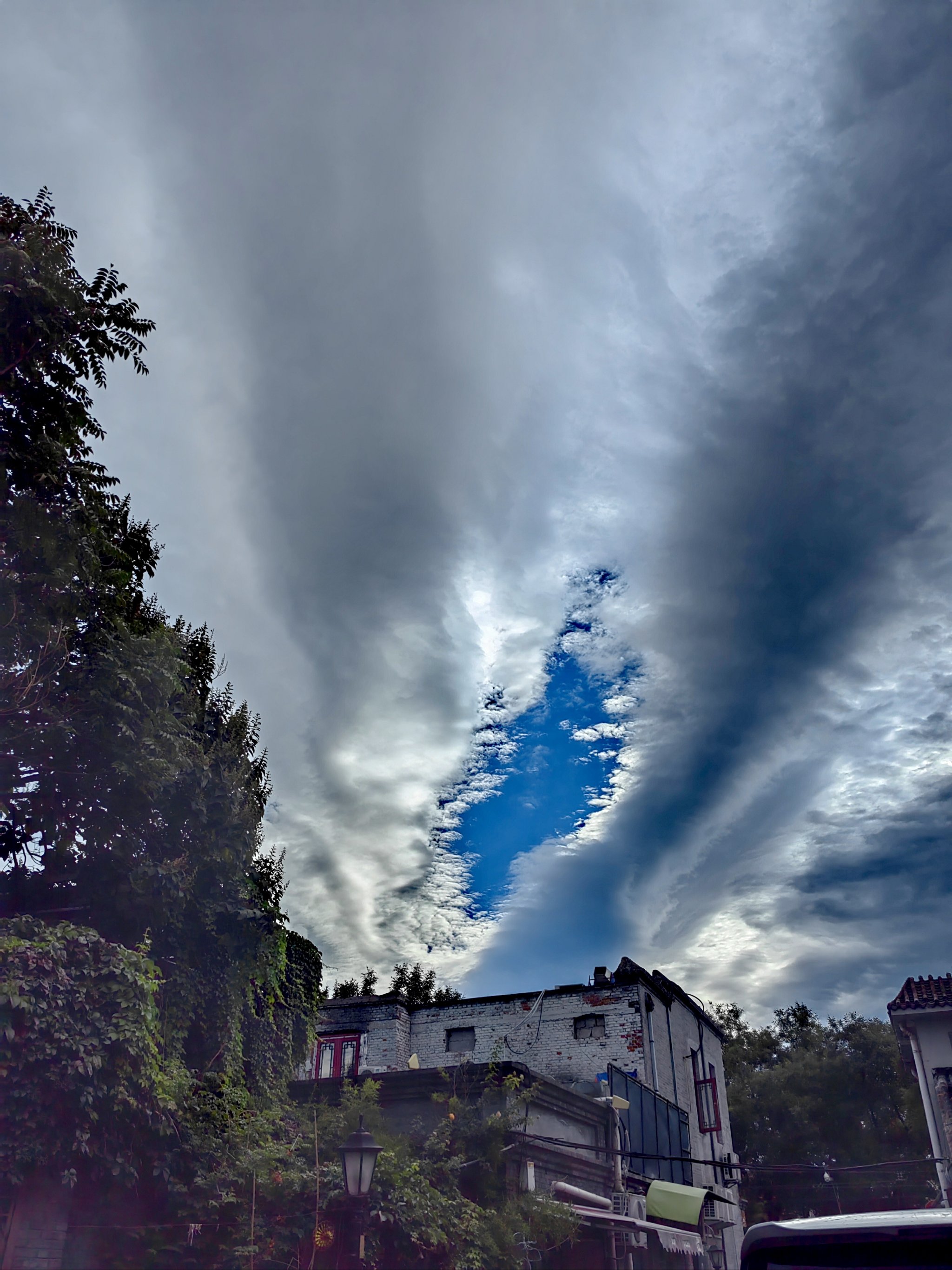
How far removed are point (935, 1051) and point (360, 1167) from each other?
51.0 feet

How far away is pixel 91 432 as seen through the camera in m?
12.5

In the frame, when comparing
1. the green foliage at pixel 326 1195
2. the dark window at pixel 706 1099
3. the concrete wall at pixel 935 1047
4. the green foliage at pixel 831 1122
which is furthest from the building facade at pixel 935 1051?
the green foliage at pixel 831 1122

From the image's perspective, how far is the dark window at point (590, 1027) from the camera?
22.3 meters

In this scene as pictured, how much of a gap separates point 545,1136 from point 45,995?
8.40 metres

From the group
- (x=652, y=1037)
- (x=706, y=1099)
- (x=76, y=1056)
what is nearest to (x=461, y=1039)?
(x=652, y=1037)

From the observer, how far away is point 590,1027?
22.5 metres

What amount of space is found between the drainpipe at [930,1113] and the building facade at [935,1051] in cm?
1

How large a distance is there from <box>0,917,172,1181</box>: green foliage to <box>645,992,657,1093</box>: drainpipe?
50.2 ft

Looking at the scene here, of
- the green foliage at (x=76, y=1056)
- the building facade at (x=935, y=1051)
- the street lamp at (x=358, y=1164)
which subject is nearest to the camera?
the street lamp at (x=358, y=1164)

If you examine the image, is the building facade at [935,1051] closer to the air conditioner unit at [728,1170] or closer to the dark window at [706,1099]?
the dark window at [706,1099]

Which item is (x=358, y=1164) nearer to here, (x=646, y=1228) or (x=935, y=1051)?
(x=646, y=1228)

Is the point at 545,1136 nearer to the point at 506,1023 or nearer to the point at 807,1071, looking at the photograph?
the point at 506,1023

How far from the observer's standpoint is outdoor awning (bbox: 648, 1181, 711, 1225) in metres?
15.9

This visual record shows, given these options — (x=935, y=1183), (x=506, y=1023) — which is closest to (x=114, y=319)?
(x=506, y=1023)
